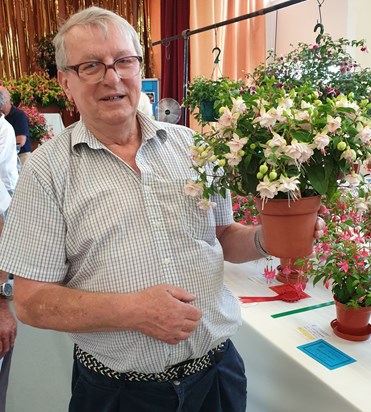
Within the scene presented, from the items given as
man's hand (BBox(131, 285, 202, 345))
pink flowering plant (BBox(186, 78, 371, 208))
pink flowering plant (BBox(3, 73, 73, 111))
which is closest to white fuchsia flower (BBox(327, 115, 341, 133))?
pink flowering plant (BBox(186, 78, 371, 208))

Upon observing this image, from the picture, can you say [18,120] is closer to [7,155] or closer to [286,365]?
[7,155]

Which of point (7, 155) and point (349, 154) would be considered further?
point (7, 155)

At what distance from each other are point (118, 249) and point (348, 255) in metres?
0.63

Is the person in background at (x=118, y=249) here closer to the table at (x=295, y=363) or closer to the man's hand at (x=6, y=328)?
the table at (x=295, y=363)

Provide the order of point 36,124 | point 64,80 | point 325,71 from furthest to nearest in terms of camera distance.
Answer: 1. point 36,124
2. point 325,71
3. point 64,80

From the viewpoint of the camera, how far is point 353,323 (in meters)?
1.21

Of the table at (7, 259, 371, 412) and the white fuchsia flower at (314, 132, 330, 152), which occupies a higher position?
the white fuchsia flower at (314, 132, 330, 152)

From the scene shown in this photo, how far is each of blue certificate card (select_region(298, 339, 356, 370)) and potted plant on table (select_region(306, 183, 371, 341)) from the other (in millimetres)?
68

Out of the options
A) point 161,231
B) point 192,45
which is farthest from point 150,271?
point 192,45

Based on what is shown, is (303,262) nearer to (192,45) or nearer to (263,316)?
(263,316)

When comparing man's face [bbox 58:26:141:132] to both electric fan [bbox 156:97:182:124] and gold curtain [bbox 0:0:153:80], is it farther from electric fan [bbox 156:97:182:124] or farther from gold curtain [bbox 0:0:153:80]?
gold curtain [bbox 0:0:153:80]

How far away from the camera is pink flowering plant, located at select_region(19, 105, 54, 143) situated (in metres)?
3.76

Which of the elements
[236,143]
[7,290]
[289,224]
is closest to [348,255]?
[289,224]

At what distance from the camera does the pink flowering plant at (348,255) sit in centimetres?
117
